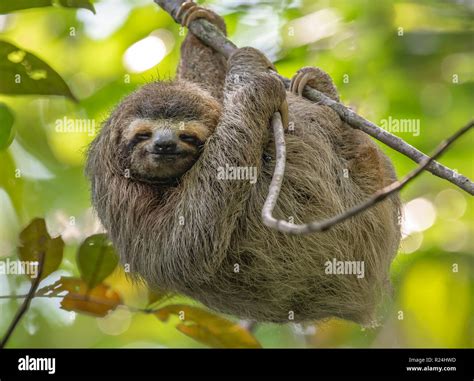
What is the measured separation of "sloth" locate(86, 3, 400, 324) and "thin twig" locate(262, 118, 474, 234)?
51cm

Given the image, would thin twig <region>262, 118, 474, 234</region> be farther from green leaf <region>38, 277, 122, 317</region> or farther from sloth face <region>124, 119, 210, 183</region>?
green leaf <region>38, 277, 122, 317</region>

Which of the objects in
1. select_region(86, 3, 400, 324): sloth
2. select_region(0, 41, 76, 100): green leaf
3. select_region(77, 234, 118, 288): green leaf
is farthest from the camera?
select_region(77, 234, 118, 288): green leaf

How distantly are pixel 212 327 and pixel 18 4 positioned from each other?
388 centimetres

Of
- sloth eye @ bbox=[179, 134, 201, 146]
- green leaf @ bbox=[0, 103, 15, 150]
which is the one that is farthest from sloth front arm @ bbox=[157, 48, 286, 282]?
green leaf @ bbox=[0, 103, 15, 150]

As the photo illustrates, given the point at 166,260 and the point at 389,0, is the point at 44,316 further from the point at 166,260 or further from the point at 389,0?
the point at 389,0

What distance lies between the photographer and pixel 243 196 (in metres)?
6.67

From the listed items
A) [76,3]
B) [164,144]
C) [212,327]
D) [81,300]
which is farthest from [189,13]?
[212,327]

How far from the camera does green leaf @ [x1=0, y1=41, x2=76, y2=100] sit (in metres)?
7.34

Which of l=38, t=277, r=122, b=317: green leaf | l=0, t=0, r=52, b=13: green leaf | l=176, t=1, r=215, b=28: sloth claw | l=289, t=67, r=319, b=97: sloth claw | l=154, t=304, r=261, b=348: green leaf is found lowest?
l=154, t=304, r=261, b=348: green leaf

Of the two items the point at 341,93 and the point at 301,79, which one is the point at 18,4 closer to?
the point at 301,79

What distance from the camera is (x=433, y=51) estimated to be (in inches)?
438

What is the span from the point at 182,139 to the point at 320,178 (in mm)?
1356
